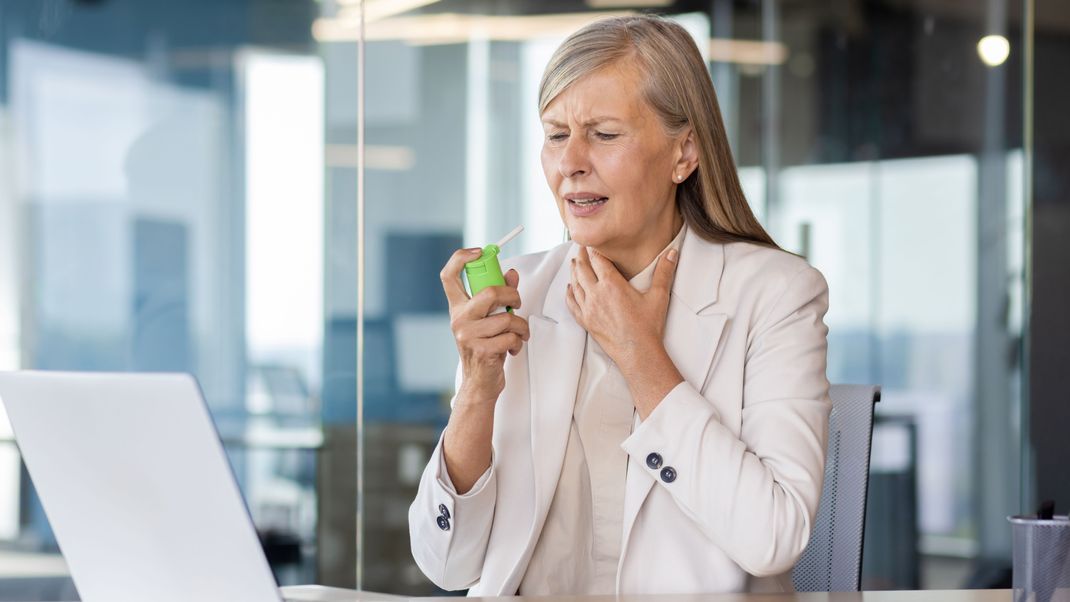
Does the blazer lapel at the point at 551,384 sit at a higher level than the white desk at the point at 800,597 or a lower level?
higher

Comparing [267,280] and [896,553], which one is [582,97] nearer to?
[267,280]

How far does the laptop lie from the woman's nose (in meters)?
0.85

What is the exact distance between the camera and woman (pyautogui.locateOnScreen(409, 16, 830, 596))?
63.3 inches

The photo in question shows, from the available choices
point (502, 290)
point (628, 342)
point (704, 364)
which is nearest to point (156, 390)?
point (502, 290)

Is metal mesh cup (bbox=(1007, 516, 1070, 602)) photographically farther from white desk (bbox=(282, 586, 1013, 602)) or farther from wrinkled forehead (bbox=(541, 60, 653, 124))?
wrinkled forehead (bbox=(541, 60, 653, 124))

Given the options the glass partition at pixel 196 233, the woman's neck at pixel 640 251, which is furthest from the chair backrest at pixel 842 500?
the glass partition at pixel 196 233

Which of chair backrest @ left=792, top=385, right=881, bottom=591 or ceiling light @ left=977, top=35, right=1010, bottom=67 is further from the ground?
ceiling light @ left=977, top=35, right=1010, bottom=67

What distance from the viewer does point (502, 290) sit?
1.62m

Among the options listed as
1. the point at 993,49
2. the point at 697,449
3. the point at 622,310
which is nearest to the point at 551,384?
the point at 622,310

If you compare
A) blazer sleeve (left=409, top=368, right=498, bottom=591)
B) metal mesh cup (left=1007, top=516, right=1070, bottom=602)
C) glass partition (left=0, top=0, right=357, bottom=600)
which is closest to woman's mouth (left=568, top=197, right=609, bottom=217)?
blazer sleeve (left=409, top=368, right=498, bottom=591)

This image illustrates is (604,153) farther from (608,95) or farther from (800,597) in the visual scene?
(800,597)

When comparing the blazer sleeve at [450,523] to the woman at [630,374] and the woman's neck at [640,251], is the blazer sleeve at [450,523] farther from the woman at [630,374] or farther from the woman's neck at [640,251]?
the woman's neck at [640,251]

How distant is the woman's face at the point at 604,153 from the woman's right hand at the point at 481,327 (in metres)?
0.20

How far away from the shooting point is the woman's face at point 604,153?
1.76 m
